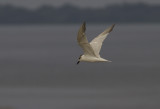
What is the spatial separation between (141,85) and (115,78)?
5.84 m

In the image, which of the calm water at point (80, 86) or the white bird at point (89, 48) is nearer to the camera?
the white bird at point (89, 48)

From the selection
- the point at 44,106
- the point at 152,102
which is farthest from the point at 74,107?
the point at 152,102

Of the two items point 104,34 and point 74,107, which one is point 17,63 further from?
point 104,34

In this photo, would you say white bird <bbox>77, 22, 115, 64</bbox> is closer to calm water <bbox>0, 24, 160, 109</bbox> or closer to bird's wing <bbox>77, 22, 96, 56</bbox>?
bird's wing <bbox>77, 22, 96, 56</bbox>

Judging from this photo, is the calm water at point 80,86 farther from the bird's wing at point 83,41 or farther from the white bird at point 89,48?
the bird's wing at point 83,41

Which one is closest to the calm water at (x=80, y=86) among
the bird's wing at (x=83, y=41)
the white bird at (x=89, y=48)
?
the white bird at (x=89, y=48)

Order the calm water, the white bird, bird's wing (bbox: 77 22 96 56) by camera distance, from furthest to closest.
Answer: the calm water < the white bird < bird's wing (bbox: 77 22 96 56)

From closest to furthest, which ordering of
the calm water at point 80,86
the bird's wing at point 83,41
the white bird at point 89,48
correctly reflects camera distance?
the bird's wing at point 83,41, the white bird at point 89,48, the calm water at point 80,86

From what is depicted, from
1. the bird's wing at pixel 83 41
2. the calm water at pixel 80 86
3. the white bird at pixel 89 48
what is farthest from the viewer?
the calm water at pixel 80 86

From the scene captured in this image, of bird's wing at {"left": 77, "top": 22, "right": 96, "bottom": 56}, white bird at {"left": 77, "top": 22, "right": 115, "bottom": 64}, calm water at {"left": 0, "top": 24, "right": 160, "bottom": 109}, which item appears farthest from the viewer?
calm water at {"left": 0, "top": 24, "right": 160, "bottom": 109}

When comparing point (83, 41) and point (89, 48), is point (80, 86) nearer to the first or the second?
point (89, 48)

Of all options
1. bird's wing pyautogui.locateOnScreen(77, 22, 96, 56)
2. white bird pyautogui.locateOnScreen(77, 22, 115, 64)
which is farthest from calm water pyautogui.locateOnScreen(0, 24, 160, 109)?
bird's wing pyautogui.locateOnScreen(77, 22, 96, 56)

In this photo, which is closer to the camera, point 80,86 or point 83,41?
point 83,41

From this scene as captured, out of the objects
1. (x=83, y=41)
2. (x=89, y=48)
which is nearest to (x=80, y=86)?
(x=89, y=48)
